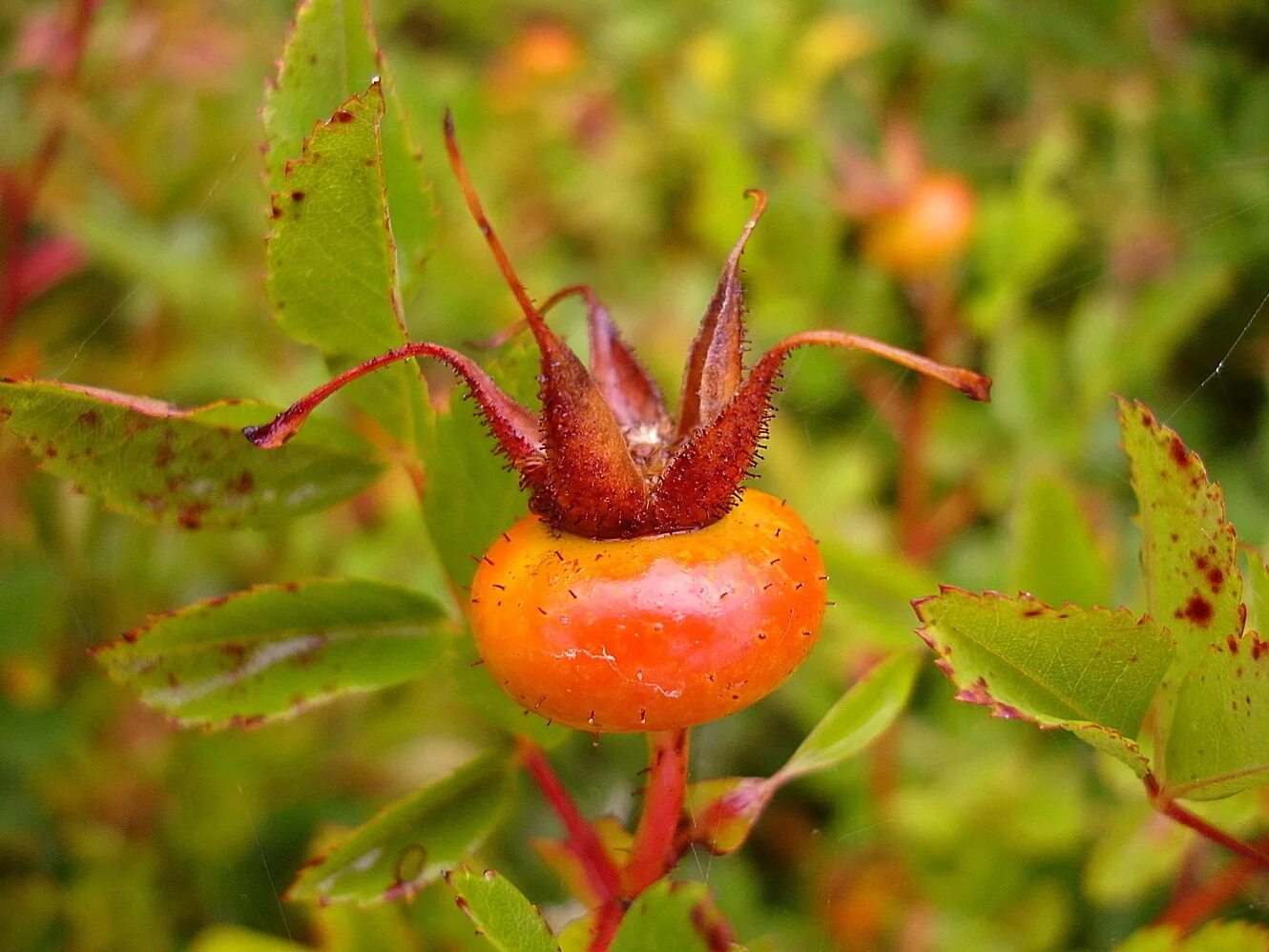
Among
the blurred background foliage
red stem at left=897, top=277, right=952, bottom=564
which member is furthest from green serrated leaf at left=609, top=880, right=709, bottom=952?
red stem at left=897, top=277, right=952, bottom=564

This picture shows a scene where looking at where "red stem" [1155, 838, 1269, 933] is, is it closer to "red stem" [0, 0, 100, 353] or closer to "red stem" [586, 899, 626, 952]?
"red stem" [586, 899, 626, 952]

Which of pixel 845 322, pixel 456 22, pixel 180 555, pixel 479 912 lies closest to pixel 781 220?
pixel 845 322

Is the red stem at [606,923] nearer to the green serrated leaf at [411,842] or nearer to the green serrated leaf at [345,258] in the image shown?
the green serrated leaf at [411,842]

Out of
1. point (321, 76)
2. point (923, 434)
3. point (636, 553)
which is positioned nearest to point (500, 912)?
point (636, 553)

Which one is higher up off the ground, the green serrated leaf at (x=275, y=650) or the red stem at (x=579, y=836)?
the green serrated leaf at (x=275, y=650)

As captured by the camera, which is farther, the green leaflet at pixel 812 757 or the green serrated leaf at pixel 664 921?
the green leaflet at pixel 812 757

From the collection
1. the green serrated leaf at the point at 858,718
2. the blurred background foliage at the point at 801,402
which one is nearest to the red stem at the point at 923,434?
the blurred background foliage at the point at 801,402
